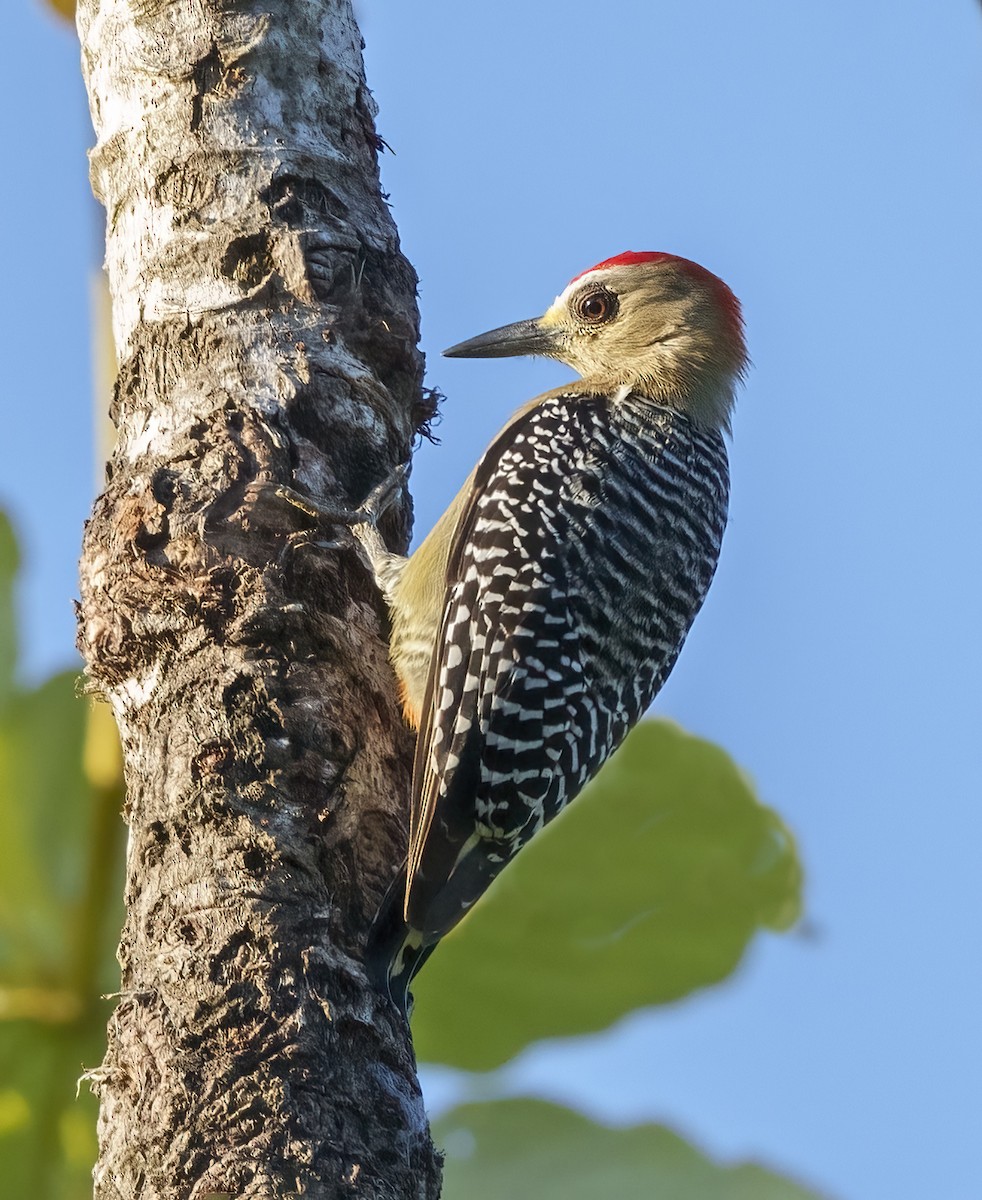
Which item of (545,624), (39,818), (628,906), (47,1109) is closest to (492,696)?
(545,624)

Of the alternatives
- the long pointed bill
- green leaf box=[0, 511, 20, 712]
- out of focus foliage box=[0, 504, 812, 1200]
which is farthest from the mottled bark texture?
the long pointed bill

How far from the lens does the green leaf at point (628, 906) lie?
299cm

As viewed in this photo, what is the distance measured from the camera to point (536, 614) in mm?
3705

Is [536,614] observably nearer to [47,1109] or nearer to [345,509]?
[345,509]

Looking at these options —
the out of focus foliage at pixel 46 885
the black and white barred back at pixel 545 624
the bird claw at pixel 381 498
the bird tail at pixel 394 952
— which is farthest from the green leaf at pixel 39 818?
the bird claw at pixel 381 498

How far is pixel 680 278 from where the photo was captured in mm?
5160

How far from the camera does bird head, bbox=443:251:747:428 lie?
194 inches

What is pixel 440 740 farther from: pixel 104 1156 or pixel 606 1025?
pixel 104 1156

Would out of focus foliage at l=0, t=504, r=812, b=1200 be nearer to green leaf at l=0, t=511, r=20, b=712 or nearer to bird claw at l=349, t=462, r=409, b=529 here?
green leaf at l=0, t=511, r=20, b=712

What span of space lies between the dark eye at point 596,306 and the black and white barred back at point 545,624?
71 centimetres

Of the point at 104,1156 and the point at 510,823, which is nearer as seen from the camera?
the point at 104,1156

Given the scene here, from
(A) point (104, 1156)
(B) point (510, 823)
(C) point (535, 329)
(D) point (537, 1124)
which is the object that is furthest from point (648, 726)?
(C) point (535, 329)

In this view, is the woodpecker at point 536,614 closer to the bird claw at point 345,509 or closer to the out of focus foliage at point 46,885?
the bird claw at point 345,509

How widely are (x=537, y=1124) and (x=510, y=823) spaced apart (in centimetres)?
96
